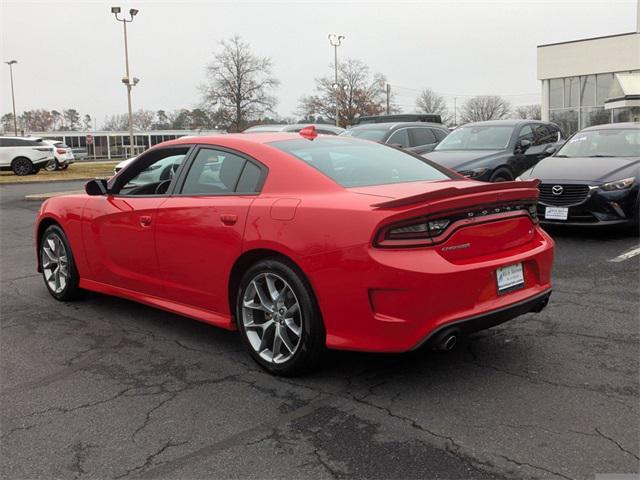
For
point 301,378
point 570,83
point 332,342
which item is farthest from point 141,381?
point 570,83

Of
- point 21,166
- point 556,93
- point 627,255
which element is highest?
point 556,93

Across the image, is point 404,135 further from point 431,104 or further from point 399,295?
point 431,104

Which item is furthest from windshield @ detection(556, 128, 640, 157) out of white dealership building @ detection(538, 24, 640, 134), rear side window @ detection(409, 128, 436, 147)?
white dealership building @ detection(538, 24, 640, 134)

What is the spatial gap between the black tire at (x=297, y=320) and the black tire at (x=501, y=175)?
6.83 m

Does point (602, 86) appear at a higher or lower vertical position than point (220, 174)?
higher

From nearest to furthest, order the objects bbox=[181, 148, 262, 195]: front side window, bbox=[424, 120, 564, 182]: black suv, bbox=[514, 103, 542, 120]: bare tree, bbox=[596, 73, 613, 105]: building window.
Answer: bbox=[181, 148, 262, 195]: front side window
bbox=[424, 120, 564, 182]: black suv
bbox=[596, 73, 613, 105]: building window
bbox=[514, 103, 542, 120]: bare tree

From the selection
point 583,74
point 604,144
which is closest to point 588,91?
point 583,74

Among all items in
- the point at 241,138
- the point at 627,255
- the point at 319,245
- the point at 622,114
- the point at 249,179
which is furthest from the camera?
the point at 622,114

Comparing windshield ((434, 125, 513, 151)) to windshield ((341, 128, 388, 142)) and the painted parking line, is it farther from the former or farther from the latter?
the painted parking line

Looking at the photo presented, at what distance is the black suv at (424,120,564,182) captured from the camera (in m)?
9.88

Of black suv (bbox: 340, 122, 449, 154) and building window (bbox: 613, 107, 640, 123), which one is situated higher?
building window (bbox: 613, 107, 640, 123)

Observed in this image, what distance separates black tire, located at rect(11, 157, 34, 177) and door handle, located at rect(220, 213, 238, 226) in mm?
25193

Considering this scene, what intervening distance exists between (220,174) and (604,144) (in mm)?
6953

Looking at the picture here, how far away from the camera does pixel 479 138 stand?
10992 mm
